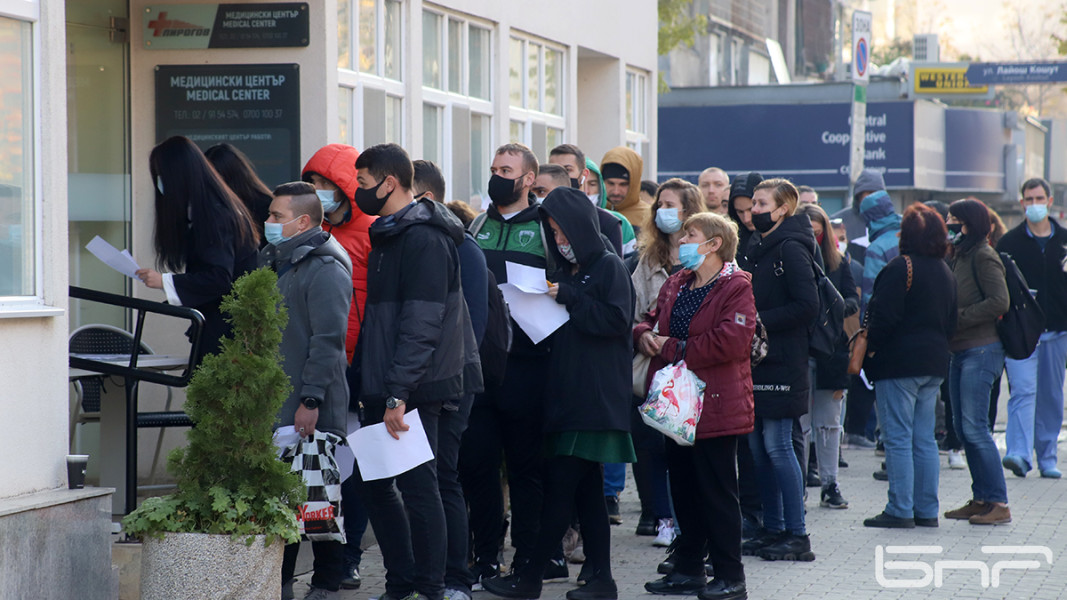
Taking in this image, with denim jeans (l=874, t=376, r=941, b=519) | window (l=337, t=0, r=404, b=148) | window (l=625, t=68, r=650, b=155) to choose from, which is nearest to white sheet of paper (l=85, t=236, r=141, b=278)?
window (l=337, t=0, r=404, b=148)

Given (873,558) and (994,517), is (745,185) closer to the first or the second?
(873,558)

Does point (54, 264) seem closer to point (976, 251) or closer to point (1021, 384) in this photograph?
point (976, 251)

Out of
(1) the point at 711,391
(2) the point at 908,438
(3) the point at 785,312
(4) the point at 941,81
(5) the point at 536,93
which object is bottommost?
(2) the point at 908,438

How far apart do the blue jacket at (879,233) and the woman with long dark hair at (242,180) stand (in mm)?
6165

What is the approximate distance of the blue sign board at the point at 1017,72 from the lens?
28.5 meters

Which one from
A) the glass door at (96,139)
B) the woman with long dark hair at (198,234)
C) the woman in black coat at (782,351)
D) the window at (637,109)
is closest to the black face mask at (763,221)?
the woman in black coat at (782,351)

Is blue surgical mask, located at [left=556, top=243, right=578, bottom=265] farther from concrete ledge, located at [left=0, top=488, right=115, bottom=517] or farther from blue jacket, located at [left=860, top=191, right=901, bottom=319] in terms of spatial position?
blue jacket, located at [left=860, top=191, right=901, bottom=319]

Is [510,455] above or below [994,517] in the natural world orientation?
above

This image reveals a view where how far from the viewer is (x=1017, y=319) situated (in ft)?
31.8

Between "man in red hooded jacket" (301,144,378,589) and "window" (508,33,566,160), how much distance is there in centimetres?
542

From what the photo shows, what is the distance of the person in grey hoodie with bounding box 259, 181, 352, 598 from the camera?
6055 millimetres

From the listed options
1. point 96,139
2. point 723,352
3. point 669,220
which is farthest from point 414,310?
point 96,139

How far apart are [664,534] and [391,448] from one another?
8.84ft

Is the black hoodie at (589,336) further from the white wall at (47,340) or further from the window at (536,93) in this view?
the window at (536,93)
